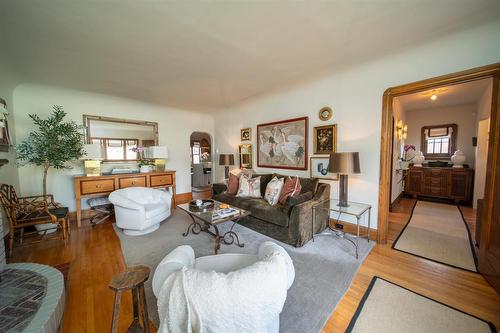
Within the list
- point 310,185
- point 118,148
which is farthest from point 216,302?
point 118,148

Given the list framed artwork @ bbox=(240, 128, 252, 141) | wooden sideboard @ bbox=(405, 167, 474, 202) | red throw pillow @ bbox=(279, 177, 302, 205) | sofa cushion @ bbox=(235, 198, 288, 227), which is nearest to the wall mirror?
framed artwork @ bbox=(240, 128, 252, 141)

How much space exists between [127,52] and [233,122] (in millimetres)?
2999

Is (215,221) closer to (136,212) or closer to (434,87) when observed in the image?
(136,212)

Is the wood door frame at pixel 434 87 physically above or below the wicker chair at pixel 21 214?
above

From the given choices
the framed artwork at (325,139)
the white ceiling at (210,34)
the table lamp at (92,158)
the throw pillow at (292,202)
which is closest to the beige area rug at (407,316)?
the throw pillow at (292,202)

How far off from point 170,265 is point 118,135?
418 centimetres

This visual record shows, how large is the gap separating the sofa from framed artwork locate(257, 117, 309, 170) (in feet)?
1.93

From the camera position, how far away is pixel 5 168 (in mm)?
2785

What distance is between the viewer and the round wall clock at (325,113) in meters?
3.16

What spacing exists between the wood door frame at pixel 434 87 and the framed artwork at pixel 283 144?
4.02 ft

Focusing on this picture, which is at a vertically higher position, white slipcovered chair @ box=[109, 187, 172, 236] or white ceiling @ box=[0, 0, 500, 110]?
white ceiling @ box=[0, 0, 500, 110]

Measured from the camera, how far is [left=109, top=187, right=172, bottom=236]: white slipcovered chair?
293 cm

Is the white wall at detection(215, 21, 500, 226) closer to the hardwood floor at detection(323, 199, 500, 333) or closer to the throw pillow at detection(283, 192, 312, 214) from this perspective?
the hardwood floor at detection(323, 199, 500, 333)

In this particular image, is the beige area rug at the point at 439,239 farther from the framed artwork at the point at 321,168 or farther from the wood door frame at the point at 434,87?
the framed artwork at the point at 321,168
